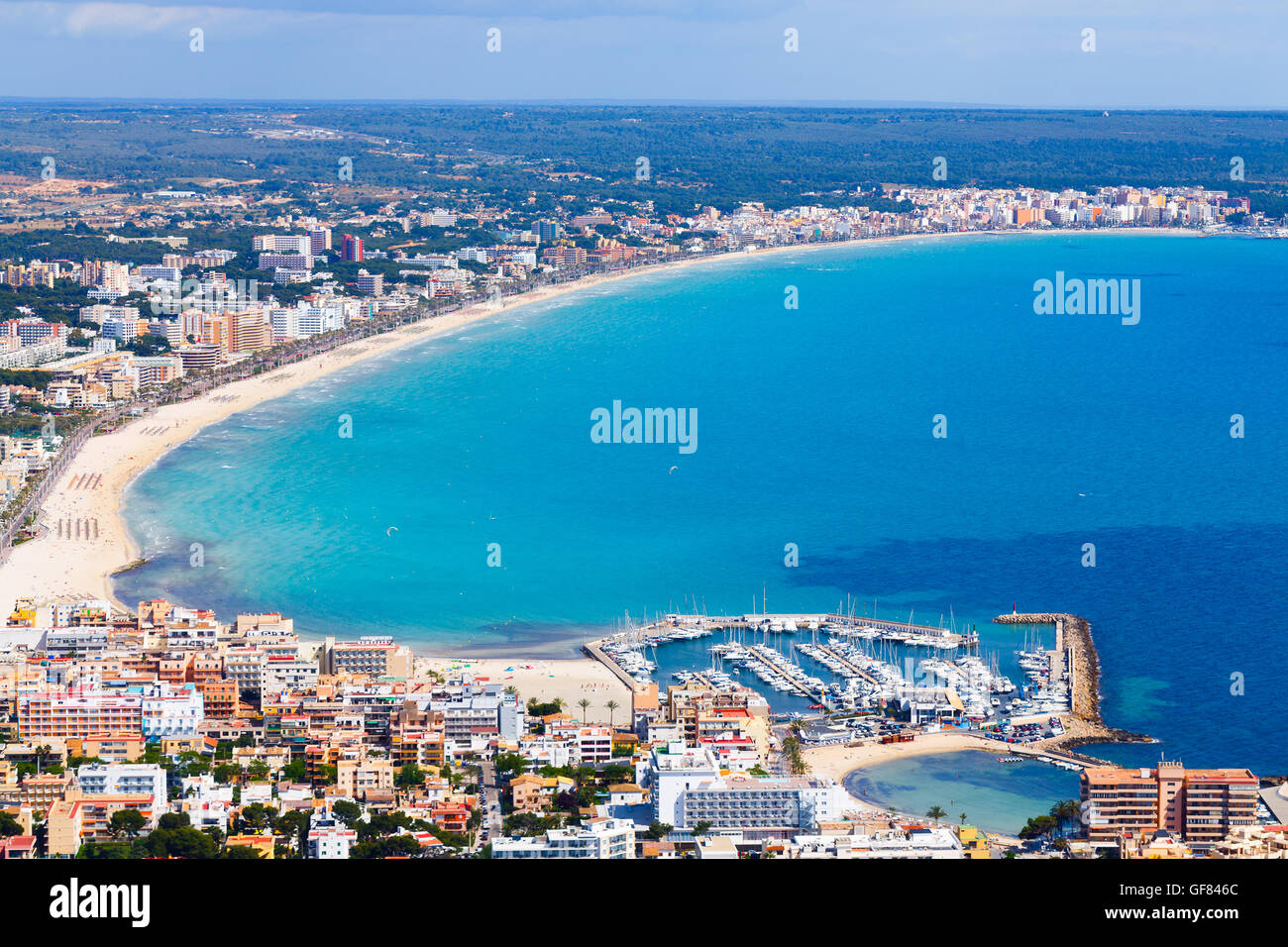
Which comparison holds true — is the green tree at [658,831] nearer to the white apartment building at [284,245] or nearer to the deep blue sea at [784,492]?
the deep blue sea at [784,492]

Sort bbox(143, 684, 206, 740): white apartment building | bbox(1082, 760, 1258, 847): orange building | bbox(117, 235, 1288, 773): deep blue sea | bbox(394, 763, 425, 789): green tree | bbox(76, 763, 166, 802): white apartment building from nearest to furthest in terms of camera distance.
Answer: bbox(1082, 760, 1258, 847): orange building
bbox(76, 763, 166, 802): white apartment building
bbox(394, 763, 425, 789): green tree
bbox(143, 684, 206, 740): white apartment building
bbox(117, 235, 1288, 773): deep blue sea

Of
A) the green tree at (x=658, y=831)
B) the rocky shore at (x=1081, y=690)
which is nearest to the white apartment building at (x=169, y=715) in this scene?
the green tree at (x=658, y=831)

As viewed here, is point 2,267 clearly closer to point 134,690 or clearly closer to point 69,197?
point 69,197

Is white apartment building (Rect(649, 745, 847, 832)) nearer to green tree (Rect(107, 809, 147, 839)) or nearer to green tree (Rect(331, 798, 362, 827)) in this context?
green tree (Rect(331, 798, 362, 827))

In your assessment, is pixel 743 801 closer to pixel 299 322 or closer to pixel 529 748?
pixel 529 748

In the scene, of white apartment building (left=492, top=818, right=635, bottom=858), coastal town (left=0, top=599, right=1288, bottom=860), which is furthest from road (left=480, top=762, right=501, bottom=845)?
white apartment building (left=492, top=818, right=635, bottom=858)

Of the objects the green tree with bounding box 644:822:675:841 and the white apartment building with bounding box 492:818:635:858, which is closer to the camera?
the white apartment building with bounding box 492:818:635:858
